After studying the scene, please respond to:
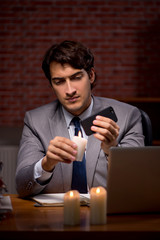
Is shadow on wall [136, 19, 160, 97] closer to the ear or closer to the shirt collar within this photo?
the ear

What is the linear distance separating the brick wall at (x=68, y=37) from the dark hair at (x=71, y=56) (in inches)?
70.5

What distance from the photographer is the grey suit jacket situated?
6.17 ft

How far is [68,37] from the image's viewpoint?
3906mm

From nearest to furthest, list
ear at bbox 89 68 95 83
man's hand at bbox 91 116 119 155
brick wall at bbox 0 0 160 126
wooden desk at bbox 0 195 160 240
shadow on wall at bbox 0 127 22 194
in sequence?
wooden desk at bbox 0 195 160 240 → man's hand at bbox 91 116 119 155 → ear at bbox 89 68 95 83 → shadow on wall at bbox 0 127 22 194 → brick wall at bbox 0 0 160 126

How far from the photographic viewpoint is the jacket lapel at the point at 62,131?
1.92 m

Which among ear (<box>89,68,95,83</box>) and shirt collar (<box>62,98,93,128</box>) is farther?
ear (<box>89,68,95,83</box>)

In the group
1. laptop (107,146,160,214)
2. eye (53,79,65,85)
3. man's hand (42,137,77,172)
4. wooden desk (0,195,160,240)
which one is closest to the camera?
wooden desk (0,195,160,240)

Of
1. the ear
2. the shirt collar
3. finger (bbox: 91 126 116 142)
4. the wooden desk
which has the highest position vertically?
the ear

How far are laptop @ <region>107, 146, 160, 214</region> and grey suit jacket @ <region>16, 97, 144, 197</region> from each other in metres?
0.56

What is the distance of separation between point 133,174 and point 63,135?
78cm

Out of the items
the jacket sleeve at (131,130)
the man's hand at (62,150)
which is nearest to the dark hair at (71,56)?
the jacket sleeve at (131,130)

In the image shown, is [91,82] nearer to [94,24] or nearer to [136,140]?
[136,140]

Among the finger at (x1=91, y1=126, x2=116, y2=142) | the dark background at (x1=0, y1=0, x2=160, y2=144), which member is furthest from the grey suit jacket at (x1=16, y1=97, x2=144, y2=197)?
the dark background at (x1=0, y1=0, x2=160, y2=144)

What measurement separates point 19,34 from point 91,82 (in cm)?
195
